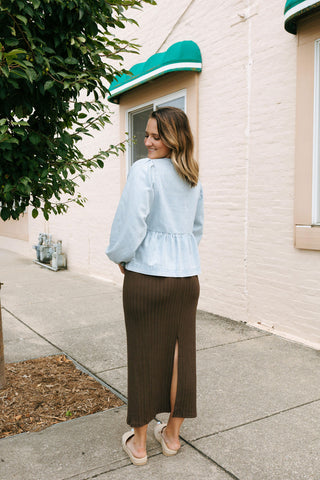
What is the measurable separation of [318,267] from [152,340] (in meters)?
2.60

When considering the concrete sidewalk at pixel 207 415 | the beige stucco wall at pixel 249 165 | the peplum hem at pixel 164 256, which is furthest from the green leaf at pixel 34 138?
the beige stucco wall at pixel 249 165

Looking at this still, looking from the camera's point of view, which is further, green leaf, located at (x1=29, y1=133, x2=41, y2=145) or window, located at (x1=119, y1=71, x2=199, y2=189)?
window, located at (x1=119, y1=71, x2=199, y2=189)

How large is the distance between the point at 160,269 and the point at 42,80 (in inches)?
53.1

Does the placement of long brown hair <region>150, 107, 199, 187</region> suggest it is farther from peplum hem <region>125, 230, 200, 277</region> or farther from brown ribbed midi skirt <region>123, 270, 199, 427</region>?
brown ribbed midi skirt <region>123, 270, 199, 427</region>

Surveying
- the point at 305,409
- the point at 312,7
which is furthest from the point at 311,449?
the point at 312,7

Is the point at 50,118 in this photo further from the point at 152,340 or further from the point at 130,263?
the point at 152,340

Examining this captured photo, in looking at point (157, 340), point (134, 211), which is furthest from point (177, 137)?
point (157, 340)

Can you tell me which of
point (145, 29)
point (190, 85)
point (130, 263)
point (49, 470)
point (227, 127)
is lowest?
point (49, 470)

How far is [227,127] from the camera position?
18.4ft

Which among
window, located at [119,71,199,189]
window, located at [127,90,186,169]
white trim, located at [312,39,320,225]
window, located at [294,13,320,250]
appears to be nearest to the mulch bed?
window, located at [294,13,320,250]

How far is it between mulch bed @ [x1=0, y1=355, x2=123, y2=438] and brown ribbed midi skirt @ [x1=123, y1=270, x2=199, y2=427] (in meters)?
0.84

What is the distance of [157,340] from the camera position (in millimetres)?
2566

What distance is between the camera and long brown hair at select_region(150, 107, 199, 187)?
2.53m

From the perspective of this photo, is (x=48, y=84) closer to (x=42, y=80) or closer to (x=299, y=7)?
(x=42, y=80)
